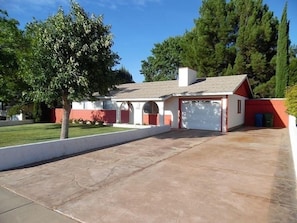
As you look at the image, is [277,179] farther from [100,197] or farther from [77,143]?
[77,143]

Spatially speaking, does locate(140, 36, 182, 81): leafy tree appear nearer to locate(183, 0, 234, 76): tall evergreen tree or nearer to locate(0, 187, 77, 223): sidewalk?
locate(183, 0, 234, 76): tall evergreen tree

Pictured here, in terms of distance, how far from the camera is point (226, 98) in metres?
16.0

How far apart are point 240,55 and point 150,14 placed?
1414 centimetres

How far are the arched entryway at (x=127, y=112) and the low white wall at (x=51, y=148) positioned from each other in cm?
813

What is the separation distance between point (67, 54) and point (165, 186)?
8074mm

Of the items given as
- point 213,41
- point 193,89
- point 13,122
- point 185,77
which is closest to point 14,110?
point 13,122

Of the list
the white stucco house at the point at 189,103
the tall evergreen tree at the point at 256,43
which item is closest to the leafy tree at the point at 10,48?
the white stucco house at the point at 189,103

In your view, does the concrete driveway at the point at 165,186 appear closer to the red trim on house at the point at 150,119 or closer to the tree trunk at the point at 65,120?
the tree trunk at the point at 65,120

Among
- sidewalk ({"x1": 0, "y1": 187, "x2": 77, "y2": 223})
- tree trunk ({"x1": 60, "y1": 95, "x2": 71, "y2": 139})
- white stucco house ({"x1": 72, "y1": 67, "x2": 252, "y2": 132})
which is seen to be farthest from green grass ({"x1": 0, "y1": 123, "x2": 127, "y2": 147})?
sidewalk ({"x1": 0, "y1": 187, "x2": 77, "y2": 223})

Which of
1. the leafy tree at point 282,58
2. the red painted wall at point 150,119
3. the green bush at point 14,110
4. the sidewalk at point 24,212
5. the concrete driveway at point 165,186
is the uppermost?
the leafy tree at point 282,58

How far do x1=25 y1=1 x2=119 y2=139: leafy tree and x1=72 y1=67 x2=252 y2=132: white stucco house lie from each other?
7.47m

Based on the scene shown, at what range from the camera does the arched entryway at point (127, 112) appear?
822 inches

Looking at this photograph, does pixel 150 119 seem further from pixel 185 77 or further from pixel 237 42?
pixel 237 42

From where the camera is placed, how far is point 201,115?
17.3m
